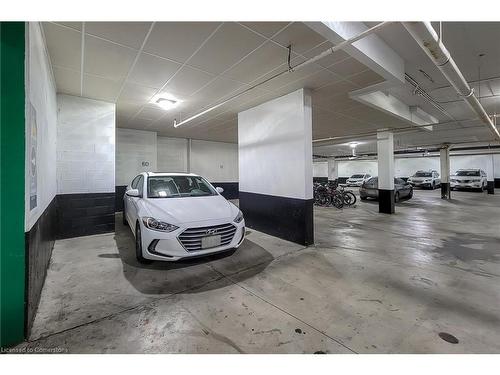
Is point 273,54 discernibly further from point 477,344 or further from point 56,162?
point 56,162

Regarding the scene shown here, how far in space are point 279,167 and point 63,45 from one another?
366 centimetres

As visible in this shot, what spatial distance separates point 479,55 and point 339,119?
3.27 meters

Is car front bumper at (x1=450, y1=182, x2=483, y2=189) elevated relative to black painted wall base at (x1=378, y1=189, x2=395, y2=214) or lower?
elevated

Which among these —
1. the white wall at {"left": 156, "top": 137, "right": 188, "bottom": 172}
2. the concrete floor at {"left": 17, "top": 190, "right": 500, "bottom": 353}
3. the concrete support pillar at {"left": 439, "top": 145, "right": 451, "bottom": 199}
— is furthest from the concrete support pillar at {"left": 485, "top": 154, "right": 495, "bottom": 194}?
the white wall at {"left": 156, "top": 137, "right": 188, "bottom": 172}

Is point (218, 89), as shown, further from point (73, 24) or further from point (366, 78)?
point (366, 78)

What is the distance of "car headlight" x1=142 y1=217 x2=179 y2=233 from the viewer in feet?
8.90

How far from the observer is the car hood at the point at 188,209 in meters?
2.82

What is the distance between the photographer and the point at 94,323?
6.09 ft

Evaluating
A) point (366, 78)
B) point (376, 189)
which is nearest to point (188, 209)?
point (366, 78)

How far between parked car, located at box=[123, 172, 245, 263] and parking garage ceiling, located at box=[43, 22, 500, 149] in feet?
6.07

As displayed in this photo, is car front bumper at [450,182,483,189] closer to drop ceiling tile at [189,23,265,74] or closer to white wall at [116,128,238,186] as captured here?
white wall at [116,128,238,186]

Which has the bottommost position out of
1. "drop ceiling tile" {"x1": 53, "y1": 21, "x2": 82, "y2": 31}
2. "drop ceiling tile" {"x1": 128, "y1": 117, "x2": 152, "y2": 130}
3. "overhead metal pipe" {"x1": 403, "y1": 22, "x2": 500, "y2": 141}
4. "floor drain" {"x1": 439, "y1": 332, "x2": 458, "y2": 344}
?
"floor drain" {"x1": 439, "y1": 332, "x2": 458, "y2": 344}

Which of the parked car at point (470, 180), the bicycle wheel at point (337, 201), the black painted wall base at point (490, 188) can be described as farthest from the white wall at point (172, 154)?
the black painted wall base at point (490, 188)

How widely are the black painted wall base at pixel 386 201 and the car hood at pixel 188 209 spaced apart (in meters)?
6.25
